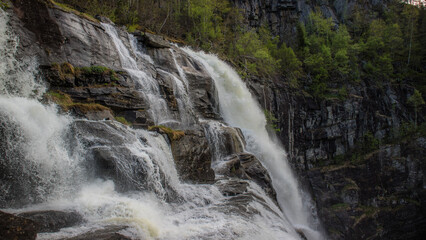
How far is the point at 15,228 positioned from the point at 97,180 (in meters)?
3.83

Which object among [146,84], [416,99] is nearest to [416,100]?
[416,99]

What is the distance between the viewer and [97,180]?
7836mm

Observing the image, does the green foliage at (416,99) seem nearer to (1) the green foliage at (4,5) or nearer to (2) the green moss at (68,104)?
(2) the green moss at (68,104)

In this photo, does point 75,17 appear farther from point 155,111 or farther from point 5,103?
point 5,103

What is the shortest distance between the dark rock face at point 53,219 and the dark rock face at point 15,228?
65.1 inches

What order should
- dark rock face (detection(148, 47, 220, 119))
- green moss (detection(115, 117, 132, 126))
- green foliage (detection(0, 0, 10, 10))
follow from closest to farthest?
1. green foliage (detection(0, 0, 10, 10))
2. green moss (detection(115, 117, 132, 126))
3. dark rock face (detection(148, 47, 220, 119))

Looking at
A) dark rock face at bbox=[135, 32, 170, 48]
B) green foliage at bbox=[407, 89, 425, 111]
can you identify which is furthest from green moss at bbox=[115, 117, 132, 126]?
green foliage at bbox=[407, 89, 425, 111]

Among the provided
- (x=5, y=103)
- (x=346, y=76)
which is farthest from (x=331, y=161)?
(x=5, y=103)

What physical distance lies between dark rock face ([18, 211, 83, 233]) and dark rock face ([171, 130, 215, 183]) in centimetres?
464

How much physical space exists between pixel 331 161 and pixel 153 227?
26.2 meters

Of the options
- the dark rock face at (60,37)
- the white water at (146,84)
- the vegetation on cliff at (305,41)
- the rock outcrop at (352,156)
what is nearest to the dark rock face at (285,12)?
the vegetation on cliff at (305,41)

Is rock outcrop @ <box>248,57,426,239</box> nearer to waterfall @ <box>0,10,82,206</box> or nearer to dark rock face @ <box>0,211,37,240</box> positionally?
waterfall @ <box>0,10,82,206</box>

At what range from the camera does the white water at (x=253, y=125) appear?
60.5 feet

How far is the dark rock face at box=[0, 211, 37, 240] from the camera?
3.88 metres
